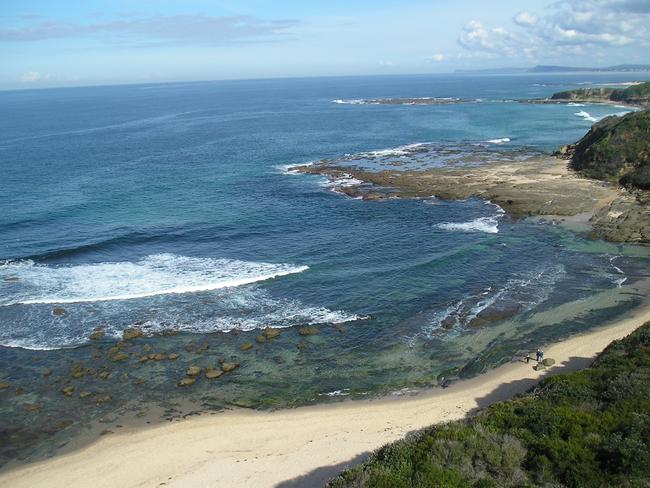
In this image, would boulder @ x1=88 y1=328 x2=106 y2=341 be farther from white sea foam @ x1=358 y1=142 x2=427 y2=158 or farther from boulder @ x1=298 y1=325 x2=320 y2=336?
white sea foam @ x1=358 y1=142 x2=427 y2=158

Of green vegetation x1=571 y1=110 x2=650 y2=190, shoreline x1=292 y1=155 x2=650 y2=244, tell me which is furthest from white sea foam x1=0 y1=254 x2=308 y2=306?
green vegetation x1=571 y1=110 x2=650 y2=190

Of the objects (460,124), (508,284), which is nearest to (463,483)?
(508,284)

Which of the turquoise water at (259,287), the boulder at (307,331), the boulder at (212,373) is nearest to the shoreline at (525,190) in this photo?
the turquoise water at (259,287)

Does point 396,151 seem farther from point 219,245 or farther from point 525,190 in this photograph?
point 219,245

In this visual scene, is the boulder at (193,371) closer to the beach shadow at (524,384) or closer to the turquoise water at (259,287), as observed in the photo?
the turquoise water at (259,287)

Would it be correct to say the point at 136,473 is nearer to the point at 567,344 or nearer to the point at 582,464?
the point at 582,464

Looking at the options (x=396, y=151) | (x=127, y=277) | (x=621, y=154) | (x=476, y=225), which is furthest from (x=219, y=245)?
(x=621, y=154)
